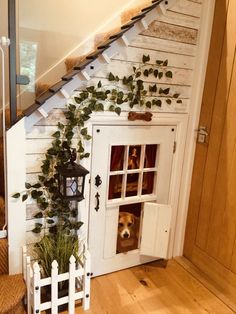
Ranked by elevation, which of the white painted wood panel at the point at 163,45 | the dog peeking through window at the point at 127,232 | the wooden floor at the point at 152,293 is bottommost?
the wooden floor at the point at 152,293

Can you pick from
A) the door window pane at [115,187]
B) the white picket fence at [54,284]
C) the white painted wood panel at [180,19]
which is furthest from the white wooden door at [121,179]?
the white painted wood panel at [180,19]

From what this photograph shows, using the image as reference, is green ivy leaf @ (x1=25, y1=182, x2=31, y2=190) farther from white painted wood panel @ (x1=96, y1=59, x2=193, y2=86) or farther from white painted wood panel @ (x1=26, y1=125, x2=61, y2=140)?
white painted wood panel @ (x1=96, y1=59, x2=193, y2=86)

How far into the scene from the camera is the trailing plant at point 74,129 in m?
1.81

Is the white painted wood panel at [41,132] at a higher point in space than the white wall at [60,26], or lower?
lower

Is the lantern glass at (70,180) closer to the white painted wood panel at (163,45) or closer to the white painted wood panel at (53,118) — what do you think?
the white painted wood panel at (53,118)

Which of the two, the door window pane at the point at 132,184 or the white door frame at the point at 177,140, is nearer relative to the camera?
the white door frame at the point at 177,140

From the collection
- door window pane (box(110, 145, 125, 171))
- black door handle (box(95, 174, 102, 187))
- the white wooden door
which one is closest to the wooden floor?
the white wooden door

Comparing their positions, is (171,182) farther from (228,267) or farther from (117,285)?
(117,285)


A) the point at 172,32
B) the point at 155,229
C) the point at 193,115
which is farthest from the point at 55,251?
the point at 172,32

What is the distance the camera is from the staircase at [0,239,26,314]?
5.14ft

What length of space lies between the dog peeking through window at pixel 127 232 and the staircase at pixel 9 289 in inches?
33.3

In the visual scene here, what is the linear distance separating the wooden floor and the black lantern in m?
0.85

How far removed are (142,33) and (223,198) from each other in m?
1.38

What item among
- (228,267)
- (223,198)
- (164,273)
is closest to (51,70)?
(223,198)
